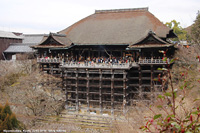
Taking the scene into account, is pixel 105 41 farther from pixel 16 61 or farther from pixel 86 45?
pixel 16 61

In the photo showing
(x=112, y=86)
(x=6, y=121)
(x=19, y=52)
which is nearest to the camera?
(x=6, y=121)

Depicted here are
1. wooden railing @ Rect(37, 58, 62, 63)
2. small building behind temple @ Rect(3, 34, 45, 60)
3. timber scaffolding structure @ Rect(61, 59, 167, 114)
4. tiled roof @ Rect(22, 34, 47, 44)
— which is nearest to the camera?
timber scaffolding structure @ Rect(61, 59, 167, 114)

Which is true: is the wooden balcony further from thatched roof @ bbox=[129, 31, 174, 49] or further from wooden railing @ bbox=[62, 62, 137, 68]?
thatched roof @ bbox=[129, 31, 174, 49]

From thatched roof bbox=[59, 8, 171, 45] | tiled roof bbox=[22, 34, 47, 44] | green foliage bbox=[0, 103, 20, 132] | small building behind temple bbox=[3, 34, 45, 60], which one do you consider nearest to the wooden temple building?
thatched roof bbox=[59, 8, 171, 45]

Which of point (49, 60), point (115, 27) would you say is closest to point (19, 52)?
point (49, 60)

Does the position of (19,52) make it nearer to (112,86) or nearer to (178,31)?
(112,86)

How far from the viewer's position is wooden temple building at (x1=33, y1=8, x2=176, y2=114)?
23.7 m

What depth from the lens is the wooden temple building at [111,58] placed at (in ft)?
77.9

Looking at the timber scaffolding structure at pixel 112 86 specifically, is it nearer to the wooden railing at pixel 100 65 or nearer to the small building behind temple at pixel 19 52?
the wooden railing at pixel 100 65

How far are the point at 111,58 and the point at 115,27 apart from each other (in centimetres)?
492

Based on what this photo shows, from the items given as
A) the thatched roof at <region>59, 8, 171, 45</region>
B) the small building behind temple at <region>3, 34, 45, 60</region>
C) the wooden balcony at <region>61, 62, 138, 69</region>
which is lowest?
the wooden balcony at <region>61, 62, 138, 69</region>

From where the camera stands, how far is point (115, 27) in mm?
28672

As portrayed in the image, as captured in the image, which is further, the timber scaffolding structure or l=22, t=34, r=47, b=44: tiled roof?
l=22, t=34, r=47, b=44: tiled roof

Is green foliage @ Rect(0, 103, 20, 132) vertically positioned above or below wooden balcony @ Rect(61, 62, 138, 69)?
below
